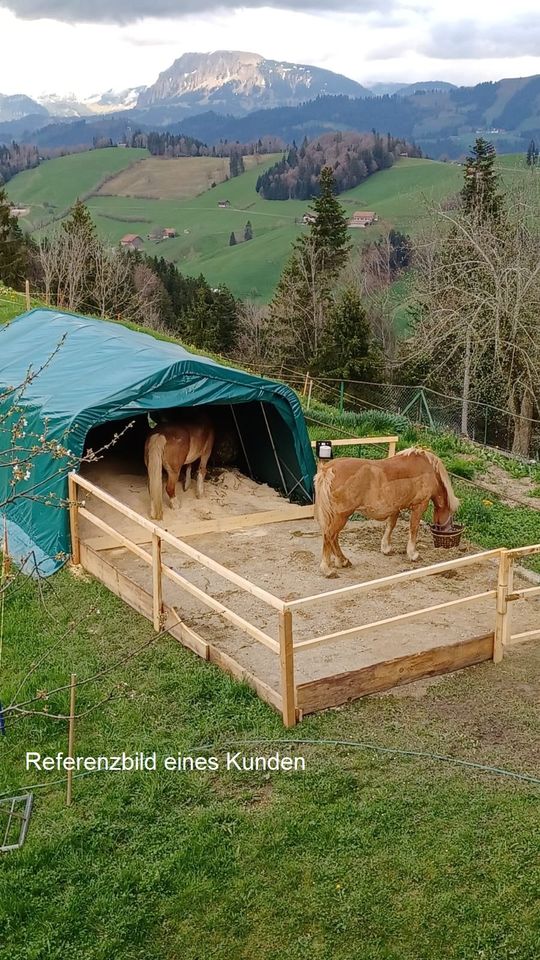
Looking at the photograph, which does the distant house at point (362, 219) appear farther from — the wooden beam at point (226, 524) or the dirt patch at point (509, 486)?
the wooden beam at point (226, 524)

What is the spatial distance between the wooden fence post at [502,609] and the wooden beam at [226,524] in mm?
4527

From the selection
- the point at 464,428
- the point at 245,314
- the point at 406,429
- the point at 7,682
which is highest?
the point at 7,682

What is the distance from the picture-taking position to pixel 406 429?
1752 cm

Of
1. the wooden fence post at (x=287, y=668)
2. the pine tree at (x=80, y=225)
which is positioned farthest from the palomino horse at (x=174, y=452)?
the pine tree at (x=80, y=225)

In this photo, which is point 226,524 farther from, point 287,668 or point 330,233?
point 330,233

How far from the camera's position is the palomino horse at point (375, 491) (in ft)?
31.4

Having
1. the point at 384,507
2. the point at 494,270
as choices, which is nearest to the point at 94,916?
the point at 384,507

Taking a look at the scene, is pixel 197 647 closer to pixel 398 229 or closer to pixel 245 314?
pixel 245 314

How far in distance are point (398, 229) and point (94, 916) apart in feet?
323

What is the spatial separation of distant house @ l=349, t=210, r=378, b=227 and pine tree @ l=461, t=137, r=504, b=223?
65.7 m

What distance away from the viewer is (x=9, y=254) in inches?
1764

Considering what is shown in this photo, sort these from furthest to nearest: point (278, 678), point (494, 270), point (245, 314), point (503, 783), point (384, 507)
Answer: point (245, 314)
point (494, 270)
point (384, 507)
point (278, 678)
point (503, 783)

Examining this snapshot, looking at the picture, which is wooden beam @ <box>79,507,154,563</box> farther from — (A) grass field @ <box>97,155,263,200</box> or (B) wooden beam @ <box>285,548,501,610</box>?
(A) grass field @ <box>97,155,263,200</box>

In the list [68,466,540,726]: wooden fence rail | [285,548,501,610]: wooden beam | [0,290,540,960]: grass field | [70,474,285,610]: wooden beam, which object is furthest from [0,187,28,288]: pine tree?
[285,548,501,610]: wooden beam
